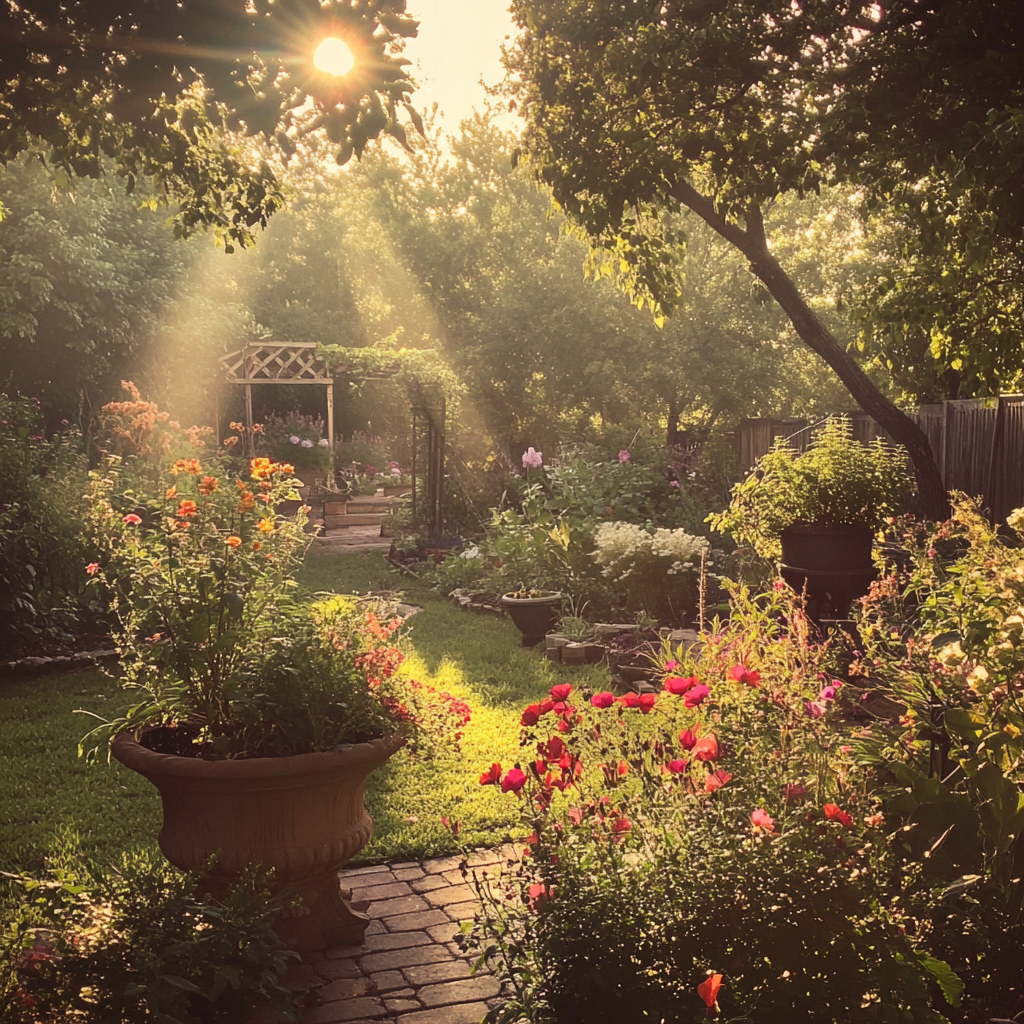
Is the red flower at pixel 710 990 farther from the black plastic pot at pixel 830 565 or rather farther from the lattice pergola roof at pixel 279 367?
the lattice pergola roof at pixel 279 367

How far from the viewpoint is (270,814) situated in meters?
3.27

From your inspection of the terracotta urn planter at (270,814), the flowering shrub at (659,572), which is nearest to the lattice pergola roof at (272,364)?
the flowering shrub at (659,572)

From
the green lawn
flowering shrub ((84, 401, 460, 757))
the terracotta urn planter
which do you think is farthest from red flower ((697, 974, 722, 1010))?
the green lawn

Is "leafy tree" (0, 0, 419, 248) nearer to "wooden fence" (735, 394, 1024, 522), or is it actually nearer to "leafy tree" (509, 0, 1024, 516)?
"leafy tree" (509, 0, 1024, 516)

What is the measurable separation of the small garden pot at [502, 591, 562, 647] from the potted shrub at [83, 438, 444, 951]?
14.7 feet

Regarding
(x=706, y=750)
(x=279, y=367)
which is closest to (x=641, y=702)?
(x=706, y=750)

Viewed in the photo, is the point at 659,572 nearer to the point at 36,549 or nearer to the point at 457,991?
the point at 36,549

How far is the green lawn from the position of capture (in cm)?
443

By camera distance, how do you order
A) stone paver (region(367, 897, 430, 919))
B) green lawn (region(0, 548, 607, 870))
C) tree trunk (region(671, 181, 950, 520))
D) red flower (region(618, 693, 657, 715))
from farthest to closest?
tree trunk (region(671, 181, 950, 520)), green lawn (region(0, 548, 607, 870)), stone paver (region(367, 897, 430, 919)), red flower (region(618, 693, 657, 715))

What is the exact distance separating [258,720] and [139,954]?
0.94 meters

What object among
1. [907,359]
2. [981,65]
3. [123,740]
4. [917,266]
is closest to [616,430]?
[907,359]

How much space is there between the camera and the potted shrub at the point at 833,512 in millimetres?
6152

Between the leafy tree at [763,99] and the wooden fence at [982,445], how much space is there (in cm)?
64

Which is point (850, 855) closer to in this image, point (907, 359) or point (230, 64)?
point (230, 64)
